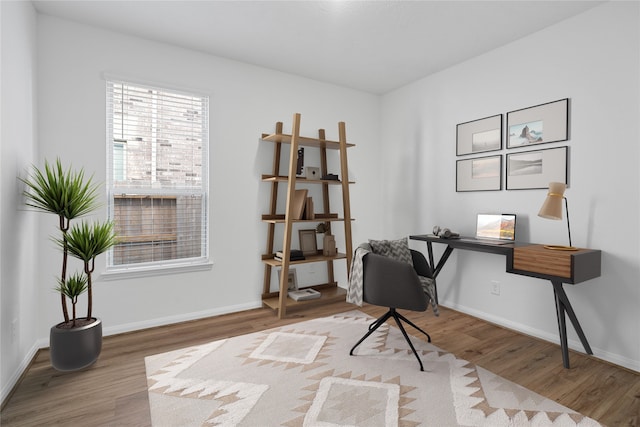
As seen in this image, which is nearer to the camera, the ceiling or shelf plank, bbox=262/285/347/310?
the ceiling

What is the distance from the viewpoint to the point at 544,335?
277cm

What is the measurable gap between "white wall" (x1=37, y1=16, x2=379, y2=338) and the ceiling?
189 mm

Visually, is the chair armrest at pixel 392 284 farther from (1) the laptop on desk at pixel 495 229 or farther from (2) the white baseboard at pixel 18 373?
(2) the white baseboard at pixel 18 373

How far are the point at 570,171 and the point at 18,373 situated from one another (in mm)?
4164

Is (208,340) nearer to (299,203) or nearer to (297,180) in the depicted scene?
(299,203)

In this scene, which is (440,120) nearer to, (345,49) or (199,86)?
(345,49)

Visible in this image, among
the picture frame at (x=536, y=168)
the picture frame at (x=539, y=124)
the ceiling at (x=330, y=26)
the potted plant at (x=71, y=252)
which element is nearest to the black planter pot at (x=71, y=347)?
the potted plant at (x=71, y=252)

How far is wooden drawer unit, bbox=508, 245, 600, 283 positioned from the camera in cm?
215

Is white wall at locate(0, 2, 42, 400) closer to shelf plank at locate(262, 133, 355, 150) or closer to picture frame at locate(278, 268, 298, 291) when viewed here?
shelf plank at locate(262, 133, 355, 150)

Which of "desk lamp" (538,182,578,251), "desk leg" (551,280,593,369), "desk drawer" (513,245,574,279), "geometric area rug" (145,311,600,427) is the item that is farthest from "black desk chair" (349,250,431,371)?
"desk lamp" (538,182,578,251)

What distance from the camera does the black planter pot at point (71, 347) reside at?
2.15m

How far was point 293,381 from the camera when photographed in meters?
2.08

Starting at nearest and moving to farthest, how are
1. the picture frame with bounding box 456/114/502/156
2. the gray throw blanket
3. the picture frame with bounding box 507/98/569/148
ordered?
1. the gray throw blanket
2. the picture frame with bounding box 507/98/569/148
3. the picture frame with bounding box 456/114/502/156

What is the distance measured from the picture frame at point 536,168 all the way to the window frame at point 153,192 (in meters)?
2.84
